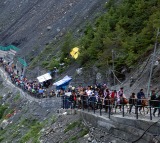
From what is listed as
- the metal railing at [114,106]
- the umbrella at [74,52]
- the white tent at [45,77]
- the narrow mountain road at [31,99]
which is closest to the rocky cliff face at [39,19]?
the narrow mountain road at [31,99]

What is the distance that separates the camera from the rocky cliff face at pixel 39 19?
64.6 metres

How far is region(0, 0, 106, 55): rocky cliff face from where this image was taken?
212 ft

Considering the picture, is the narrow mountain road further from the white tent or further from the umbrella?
the umbrella

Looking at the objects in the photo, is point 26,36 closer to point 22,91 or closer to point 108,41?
point 22,91

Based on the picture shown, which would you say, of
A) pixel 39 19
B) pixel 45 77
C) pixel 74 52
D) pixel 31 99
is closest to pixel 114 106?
pixel 31 99

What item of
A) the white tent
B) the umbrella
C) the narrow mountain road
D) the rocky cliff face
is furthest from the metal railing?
the rocky cliff face

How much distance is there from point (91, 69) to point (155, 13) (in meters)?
7.69

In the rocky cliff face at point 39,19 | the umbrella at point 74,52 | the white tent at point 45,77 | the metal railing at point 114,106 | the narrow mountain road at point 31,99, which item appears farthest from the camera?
the rocky cliff face at point 39,19

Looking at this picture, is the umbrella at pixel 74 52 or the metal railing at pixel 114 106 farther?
the umbrella at pixel 74 52

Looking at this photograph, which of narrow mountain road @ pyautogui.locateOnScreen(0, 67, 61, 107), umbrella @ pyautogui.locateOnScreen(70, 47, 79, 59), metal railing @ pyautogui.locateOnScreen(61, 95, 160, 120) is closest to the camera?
metal railing @ pyautogui.locateOnScreen(61, 95, 160, 120)

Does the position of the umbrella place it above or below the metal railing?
above

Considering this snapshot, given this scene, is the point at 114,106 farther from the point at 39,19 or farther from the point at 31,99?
the point at 39,19

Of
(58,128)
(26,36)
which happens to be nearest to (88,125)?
(58,128)

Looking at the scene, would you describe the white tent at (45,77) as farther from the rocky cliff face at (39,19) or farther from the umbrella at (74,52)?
the rocky cliff face at (39,19)
